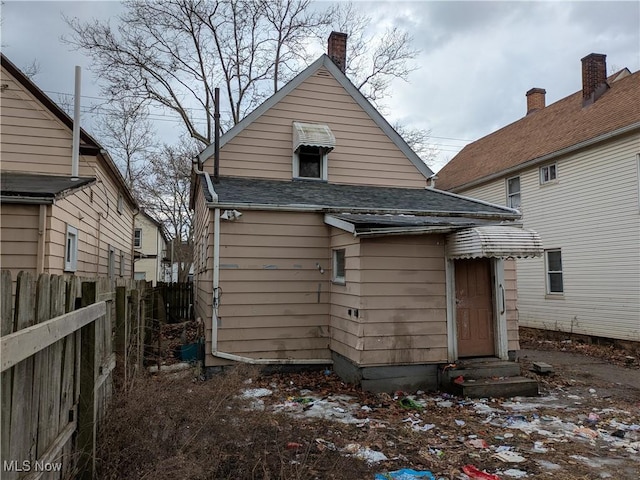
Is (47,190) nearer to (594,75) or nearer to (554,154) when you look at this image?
(554,154)

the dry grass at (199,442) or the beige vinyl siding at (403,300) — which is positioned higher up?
the beige vinyl siding at (403,300)

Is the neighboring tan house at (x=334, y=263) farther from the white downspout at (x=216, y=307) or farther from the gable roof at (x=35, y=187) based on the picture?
the gable roof at (x=35, y=187)

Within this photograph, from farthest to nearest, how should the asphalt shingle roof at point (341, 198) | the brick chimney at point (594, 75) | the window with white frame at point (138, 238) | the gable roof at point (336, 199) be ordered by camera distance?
the window with white frame at point (138, 238) → the brick chimney at point (594, 75) → the asphalt shingle roof at point (341, 198) → the gable roof at point (336, 199)

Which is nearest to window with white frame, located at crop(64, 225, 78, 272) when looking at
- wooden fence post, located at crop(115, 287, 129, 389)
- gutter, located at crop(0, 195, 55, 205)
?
gutter, located at crop(0, 195, 55, 205)

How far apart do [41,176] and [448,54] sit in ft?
37.5

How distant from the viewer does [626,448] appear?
4.76 m

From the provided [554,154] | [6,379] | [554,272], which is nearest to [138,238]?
[554,272]

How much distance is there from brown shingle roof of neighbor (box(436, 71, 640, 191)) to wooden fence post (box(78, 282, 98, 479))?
42.7 feet

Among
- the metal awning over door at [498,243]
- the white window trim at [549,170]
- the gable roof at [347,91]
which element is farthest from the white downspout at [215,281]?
the white window trim at [549,170]

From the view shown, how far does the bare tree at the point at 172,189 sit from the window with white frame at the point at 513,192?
17856 millimetres

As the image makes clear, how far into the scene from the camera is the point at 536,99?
1864cm

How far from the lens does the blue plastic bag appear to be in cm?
384

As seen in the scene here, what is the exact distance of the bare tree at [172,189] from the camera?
26.7m

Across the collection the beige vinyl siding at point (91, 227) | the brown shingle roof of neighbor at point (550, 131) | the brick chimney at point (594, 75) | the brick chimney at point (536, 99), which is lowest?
the beige vinyl siding at point (91, 227)
